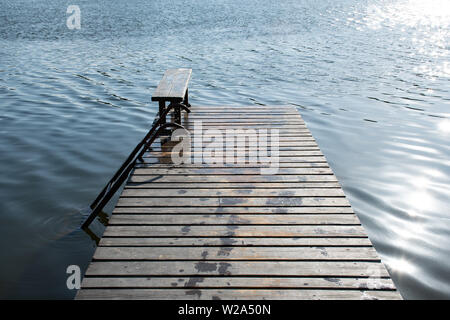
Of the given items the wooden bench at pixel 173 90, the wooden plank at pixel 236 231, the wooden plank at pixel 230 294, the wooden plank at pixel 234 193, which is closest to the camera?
the wooden plank at pixel 230 294

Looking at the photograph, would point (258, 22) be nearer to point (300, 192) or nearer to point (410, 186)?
point (410, 186)

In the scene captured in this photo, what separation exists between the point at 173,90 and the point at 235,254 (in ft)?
13.6

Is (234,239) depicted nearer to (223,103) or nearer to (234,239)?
(234,239)

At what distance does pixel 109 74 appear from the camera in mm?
14602

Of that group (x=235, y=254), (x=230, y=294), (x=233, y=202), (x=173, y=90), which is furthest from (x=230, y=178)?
(x=173, y=90)

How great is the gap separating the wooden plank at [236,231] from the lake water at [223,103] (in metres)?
1.17

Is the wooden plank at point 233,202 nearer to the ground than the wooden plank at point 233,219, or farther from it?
farther from it

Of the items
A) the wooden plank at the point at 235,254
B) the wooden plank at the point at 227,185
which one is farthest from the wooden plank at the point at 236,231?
the wooden plank at the point at 227,185

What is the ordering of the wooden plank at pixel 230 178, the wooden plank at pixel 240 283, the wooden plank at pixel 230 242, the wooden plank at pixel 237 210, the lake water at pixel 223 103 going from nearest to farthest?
the wooden plank at pixel 240 283 < the wooden plank at pixel 230 242 < the wooden plank at pixel 237 210 < the wooden plank at pixel 230 178 < the lake water at pixel 223 103

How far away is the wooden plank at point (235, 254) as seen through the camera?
367cm

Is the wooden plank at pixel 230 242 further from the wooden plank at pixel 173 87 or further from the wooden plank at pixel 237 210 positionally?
the wooden plank at pixel 173 87
